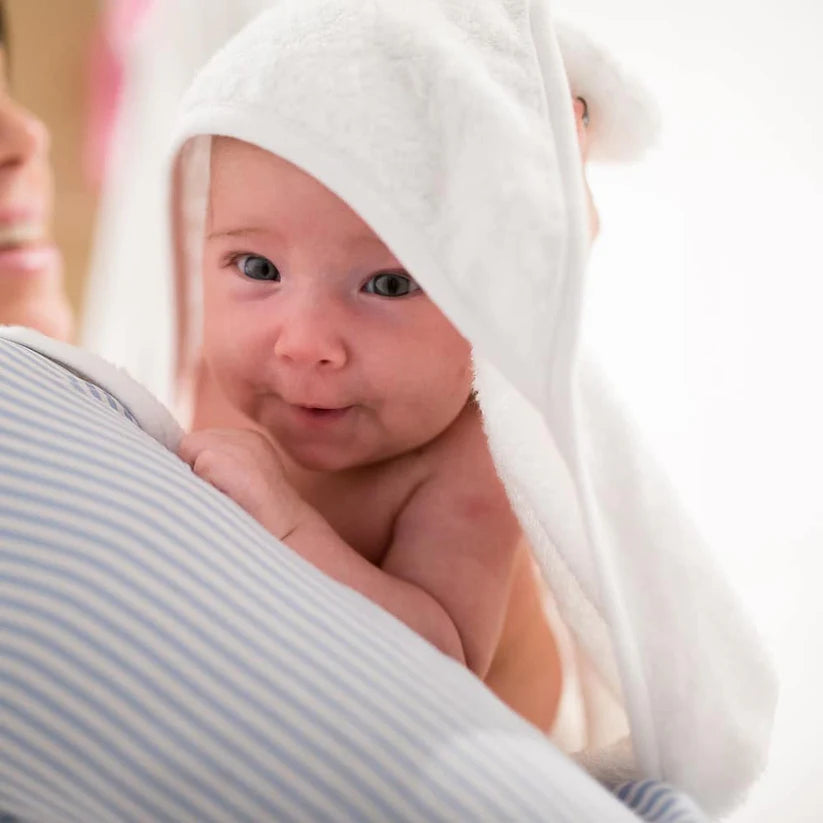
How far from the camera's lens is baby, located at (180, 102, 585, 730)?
0.65m

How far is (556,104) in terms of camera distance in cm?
57

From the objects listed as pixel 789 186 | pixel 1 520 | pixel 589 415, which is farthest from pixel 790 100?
pixel 1 520

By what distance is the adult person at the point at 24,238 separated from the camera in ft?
3.96

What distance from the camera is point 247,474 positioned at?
63 centimetres

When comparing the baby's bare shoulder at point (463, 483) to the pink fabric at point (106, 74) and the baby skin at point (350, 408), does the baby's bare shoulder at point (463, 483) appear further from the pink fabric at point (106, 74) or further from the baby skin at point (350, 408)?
the pink fabric at point (106, 74)

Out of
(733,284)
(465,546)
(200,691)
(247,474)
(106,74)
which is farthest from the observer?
(106,74)

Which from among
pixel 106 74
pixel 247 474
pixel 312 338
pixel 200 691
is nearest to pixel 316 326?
pixel 312 338

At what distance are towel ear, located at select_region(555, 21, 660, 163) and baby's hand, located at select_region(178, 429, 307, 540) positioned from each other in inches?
15.0

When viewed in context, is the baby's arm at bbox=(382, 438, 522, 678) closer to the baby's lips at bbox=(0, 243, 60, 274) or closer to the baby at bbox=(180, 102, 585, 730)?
the baby at bbox=(180, 102, 585, 730)

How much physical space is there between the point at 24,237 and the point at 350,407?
77 cm

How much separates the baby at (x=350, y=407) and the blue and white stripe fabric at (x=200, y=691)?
0.41 feet

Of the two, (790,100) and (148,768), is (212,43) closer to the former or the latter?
(790,100)

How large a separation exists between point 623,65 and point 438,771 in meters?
0.56

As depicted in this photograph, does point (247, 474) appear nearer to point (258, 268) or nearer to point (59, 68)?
point (258, 268)
